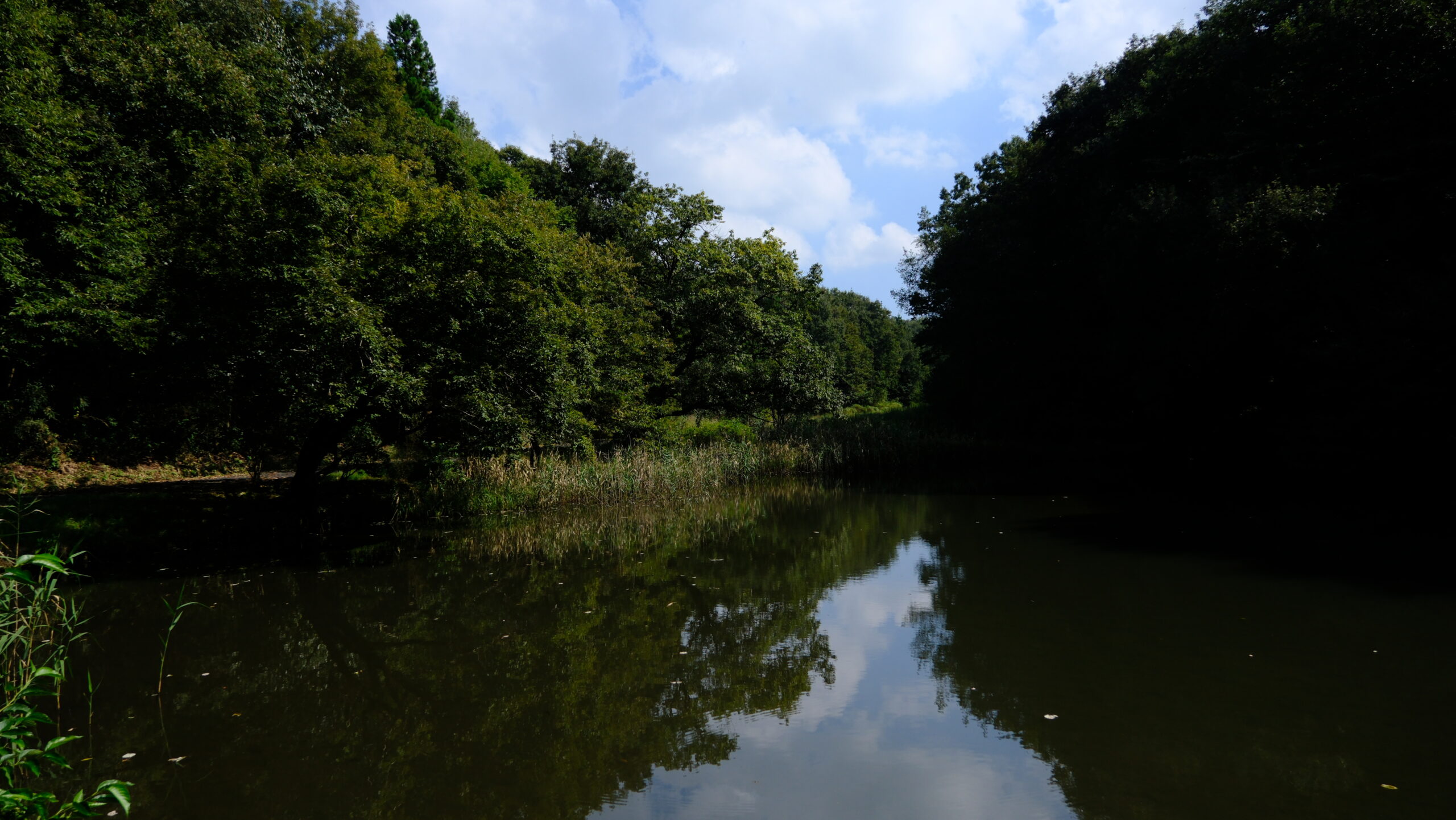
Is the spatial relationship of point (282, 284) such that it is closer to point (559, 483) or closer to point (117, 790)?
point (559, 483)

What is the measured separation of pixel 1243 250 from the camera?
14930 millimetres

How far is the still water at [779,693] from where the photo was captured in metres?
4.15

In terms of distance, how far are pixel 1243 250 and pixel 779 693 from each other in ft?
47.9

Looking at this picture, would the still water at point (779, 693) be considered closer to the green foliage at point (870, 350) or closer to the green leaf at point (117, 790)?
the green leaf at point (117, 790)

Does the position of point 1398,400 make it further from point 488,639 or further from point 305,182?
point 305,182

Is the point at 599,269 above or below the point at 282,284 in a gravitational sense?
above

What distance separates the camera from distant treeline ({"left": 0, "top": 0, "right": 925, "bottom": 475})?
380 inches

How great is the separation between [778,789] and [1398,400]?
47.0ft

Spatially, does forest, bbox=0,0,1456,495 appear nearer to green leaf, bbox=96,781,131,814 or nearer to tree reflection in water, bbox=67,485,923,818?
tree reflection in water, bbox=67,485,923,818

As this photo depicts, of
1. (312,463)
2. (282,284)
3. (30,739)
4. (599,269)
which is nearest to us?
(30,739)

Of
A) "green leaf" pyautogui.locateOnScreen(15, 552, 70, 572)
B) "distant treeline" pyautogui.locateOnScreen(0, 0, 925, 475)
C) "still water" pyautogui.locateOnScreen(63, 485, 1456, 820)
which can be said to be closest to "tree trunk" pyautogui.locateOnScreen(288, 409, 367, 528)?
"distant treeline" pyautogui.locateOnScreen(0, 0, 925, 475)

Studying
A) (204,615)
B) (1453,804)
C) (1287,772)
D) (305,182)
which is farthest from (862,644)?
(305,182)

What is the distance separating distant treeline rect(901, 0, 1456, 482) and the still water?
25.3ft

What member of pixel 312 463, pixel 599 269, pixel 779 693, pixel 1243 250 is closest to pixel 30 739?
pixel 779 693
